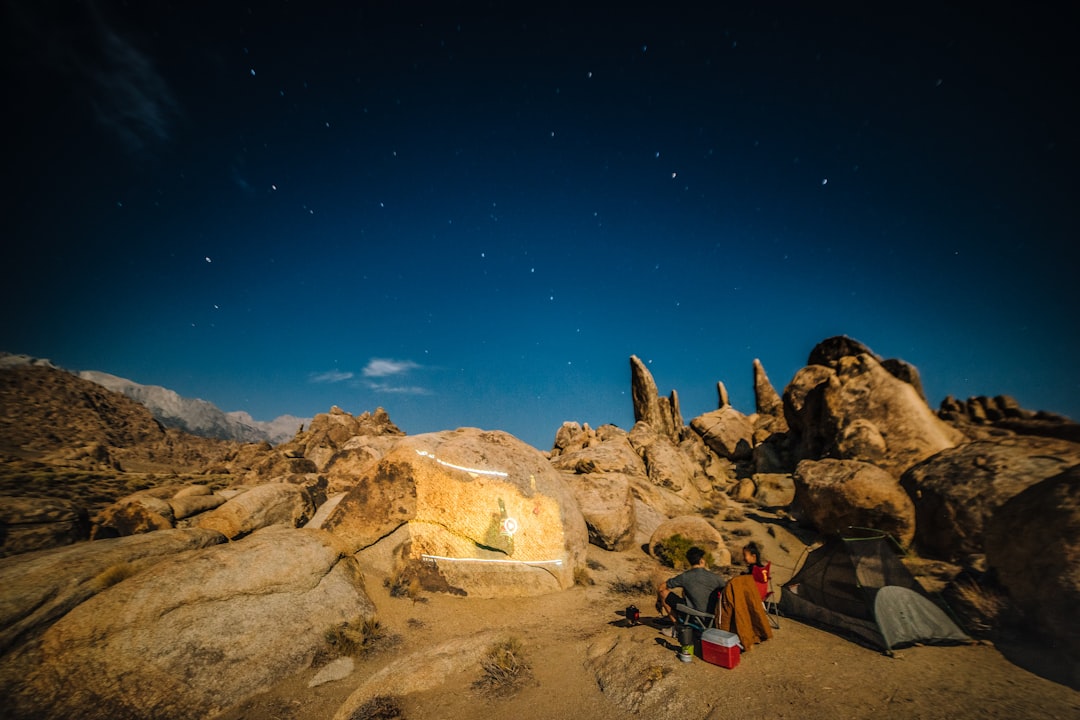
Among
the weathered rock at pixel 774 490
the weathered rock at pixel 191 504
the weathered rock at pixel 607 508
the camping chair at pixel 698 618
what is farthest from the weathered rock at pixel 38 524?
the weathered rock at pixel 774 490

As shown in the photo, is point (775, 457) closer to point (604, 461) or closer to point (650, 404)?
point (650, 404)

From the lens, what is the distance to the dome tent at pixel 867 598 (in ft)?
24.1

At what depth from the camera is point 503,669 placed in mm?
7203

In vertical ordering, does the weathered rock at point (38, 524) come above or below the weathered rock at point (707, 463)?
below

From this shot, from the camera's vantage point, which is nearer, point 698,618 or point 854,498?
point 698,618

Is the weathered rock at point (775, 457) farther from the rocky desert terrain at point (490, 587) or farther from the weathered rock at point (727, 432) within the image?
the rocky desert terrain at point (490, 587)

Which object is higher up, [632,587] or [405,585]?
[405,585]

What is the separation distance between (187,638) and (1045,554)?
1505 centimetres

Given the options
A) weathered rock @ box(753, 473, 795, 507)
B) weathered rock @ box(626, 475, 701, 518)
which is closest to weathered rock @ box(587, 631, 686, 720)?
weathered rock @ box(626, 475, 701, 518)

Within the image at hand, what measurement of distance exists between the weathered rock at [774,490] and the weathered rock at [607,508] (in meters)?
12.9

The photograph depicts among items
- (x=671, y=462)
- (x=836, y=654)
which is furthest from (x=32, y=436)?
(x=836, y=654)

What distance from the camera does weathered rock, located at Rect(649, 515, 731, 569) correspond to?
1405 cm

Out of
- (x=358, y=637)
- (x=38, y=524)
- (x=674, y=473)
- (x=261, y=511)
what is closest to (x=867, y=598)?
(x=358, y=637)

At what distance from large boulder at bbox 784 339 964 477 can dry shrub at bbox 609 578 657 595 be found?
11404 millimetres
